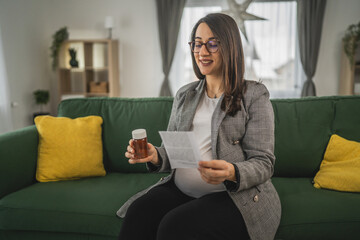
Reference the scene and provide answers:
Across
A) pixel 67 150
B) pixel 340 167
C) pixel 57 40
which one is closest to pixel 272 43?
pixel 57 40

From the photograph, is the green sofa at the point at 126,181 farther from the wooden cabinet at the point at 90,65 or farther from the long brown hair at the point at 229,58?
the wooden cabinet at the point at 90,65

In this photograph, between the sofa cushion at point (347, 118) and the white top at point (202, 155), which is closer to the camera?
the white top at point (202, 155)

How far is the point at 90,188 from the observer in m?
1.59

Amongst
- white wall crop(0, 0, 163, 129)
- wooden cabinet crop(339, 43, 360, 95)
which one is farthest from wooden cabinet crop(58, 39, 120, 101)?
wooden cabinet crop(339, 43, 360, 95)

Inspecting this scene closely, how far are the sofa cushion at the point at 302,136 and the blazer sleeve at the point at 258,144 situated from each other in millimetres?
605

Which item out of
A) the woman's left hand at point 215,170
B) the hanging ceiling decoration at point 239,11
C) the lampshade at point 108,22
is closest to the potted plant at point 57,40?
the lampshade at point 108,22

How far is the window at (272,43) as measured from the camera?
450cm

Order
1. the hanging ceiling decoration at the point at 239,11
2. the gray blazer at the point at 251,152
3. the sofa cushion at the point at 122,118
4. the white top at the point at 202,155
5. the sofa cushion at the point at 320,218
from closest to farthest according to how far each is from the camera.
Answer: the gray blazer at the point at 251,152 → the white top at the point at 202,155 → the sofa cushion at the point at 320,218 → the sofa cushion at the point at 122,118 → the hanging ceiling decoration at the point at 239,11

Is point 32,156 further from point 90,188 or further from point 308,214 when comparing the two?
point 308,214

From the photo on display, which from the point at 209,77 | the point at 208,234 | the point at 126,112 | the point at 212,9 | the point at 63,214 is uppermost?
the point at 212,9

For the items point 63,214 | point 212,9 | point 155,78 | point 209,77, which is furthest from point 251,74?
point 63,214

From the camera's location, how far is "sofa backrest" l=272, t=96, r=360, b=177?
1731mm

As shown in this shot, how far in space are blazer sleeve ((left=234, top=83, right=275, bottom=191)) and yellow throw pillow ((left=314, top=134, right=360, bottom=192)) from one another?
559mm

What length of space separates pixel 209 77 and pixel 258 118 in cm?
31
